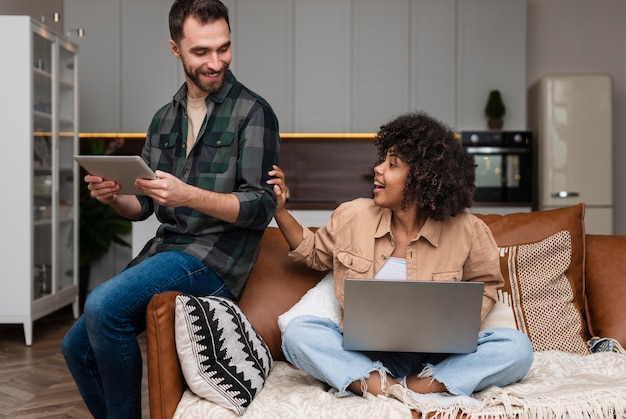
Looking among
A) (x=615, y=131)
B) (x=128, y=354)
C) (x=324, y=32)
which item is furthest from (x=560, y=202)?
(x=128, y=354)

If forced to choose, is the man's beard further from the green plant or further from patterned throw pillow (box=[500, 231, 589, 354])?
the green plant

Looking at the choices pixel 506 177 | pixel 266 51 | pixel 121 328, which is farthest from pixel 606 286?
pixel 266 51

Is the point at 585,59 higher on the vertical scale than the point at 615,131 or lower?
higher

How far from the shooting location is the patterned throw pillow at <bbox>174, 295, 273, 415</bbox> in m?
1.73

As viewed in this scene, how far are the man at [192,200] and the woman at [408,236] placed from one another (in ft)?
0.41

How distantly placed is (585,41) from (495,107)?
129cm

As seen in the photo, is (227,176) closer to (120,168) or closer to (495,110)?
(120,168)

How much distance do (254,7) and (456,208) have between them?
4.39 meters

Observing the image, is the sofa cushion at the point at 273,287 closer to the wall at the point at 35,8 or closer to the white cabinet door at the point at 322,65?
the wall at the point at 35,8

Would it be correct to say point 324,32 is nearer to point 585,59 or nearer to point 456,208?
point 585,59

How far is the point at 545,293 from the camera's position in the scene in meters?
2.29

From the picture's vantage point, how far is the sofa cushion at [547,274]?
2254 millimetres

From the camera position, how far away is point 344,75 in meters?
6.03

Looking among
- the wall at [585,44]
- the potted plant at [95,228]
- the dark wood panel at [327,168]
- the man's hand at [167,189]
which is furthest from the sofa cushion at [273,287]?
the wall at [585,44]
